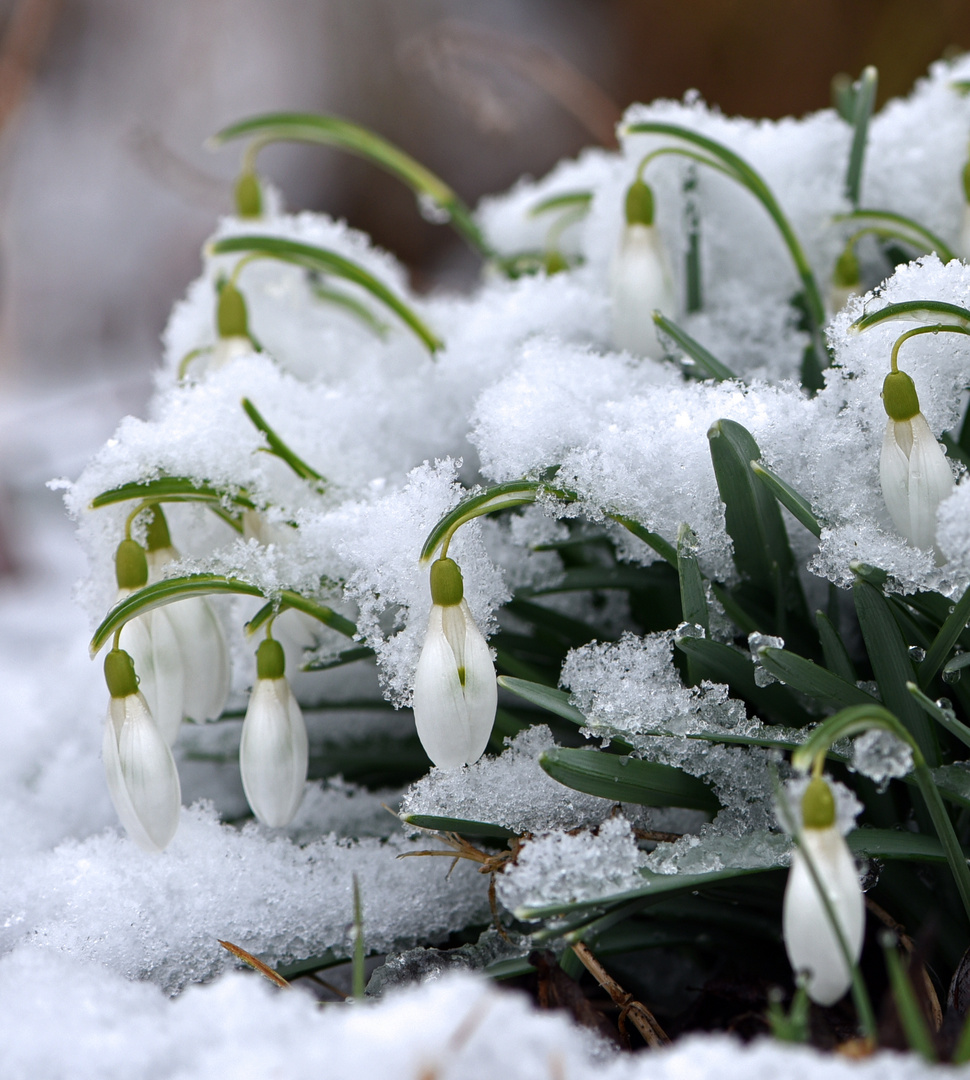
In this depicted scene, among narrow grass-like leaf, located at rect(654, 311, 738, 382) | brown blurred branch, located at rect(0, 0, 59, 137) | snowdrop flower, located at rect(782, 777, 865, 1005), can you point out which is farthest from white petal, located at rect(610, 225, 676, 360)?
brown blurred branch, located at rect(0, 0, 59, 137)

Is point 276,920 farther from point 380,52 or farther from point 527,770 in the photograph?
point 380,52

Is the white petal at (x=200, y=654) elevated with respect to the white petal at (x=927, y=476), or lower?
elevated

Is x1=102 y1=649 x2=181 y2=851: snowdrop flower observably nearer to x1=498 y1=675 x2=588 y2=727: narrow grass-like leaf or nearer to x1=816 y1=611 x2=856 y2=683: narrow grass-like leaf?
x1=498 y1=675 x2=588 y2=727: narrow grass-like leaf

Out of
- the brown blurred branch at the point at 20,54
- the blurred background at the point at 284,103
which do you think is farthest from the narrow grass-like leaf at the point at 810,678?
the blurred background at the point at 284,103

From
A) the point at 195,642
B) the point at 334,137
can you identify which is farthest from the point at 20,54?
the point at 195,642

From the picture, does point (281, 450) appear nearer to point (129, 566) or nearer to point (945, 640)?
point (129, 566)

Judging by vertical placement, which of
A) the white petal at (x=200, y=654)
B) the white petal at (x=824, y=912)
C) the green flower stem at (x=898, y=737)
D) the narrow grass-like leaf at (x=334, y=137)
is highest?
the narrow grass-like leaf at (x=334, y=137)

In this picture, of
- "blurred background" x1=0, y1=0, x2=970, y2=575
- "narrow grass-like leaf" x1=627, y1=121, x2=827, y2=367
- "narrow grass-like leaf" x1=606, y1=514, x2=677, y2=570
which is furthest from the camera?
"blurred background" x1=0, y1=0, x2=970, y2=575

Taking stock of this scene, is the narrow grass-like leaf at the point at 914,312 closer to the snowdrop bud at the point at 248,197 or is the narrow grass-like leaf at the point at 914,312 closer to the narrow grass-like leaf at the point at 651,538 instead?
the narrow grass-like leaf at the point at 651,538
